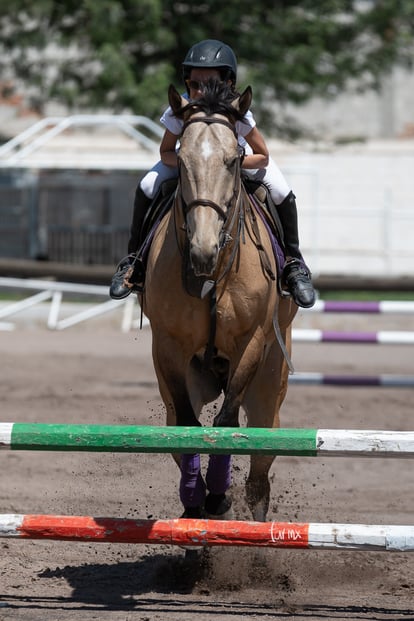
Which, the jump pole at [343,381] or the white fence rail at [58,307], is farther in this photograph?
the white fence rail at [58,307]

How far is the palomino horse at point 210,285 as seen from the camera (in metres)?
4.67

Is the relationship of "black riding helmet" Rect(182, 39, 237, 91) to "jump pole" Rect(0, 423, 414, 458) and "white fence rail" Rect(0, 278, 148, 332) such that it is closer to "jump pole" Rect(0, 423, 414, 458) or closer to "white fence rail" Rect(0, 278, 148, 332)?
"jump pole" Rect(0, 423, 414, 458)

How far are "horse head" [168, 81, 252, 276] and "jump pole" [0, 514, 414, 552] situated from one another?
3.61ft

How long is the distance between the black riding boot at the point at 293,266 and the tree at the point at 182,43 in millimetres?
13946

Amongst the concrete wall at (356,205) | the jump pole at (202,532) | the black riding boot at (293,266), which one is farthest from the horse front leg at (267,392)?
the concrete wall at (356,205)

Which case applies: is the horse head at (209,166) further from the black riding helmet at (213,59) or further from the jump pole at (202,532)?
the jump pole at (202,532)

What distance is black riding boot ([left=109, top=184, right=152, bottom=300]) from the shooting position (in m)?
5.64

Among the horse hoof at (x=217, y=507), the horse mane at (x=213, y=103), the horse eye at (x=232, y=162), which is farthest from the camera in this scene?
the horse hoof at (x=217, y=507)

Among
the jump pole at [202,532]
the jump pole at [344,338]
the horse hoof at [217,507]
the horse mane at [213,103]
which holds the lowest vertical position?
the horse hoof at [217,507]

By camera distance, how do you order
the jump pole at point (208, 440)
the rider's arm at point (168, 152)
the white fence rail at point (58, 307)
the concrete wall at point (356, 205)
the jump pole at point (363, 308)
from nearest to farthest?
the jump pole at point (208, 440)
the rider's arm at point (168, 152)
the jump pole at point (363, 308)
the white fence rail at point (58, 307)
the concrete wall at point (356, 205)

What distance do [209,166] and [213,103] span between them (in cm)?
42

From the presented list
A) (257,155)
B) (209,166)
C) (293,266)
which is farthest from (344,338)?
(209,166)

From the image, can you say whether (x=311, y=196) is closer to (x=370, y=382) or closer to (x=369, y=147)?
(x=369, y=147)

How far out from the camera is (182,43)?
20.7 m
